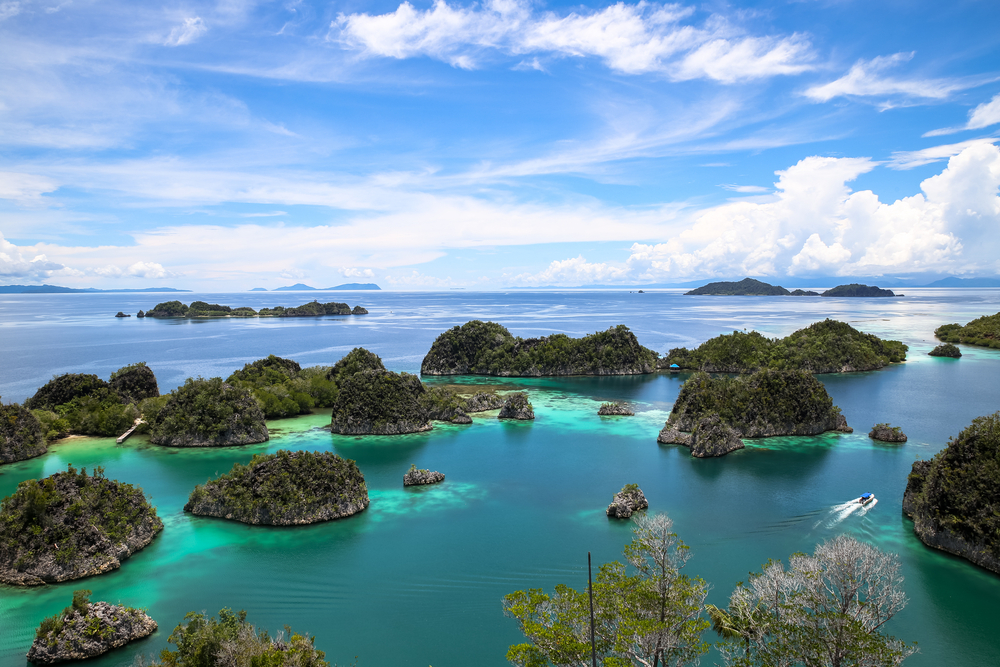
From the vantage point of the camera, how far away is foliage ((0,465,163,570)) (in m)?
24.4

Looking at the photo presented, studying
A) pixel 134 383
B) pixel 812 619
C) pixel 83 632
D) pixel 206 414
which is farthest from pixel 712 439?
pixel 134 383

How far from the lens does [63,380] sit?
51.9 meters

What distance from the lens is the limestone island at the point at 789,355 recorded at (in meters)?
82.1

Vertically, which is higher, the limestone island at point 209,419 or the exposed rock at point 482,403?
the limestone island at point 209,419

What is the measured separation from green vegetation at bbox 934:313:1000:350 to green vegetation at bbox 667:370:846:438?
85393 millimetres

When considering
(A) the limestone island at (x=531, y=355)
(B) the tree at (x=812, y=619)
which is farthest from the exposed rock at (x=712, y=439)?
(A) the limestone island at (x=531, y=355)

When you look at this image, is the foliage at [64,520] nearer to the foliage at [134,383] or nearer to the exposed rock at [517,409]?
the foliage at [134,383]

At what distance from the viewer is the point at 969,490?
85.4 feet

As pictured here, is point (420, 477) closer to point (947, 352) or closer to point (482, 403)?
point (482, 403)

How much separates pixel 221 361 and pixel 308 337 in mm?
45965

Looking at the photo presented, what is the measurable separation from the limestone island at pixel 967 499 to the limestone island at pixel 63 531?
37294 millimetres

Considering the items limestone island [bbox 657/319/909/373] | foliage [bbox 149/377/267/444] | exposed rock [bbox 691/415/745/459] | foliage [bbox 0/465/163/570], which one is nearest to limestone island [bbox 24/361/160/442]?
foliage [bbox 149/377/267/444]

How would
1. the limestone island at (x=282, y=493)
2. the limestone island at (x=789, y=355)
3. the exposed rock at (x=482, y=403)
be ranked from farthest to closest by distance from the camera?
the limestone island at (x=789, y=355) < the exposed rock at (x=482, y=403) < the limestone island at (x=282, y=493)

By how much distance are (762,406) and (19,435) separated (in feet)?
186
